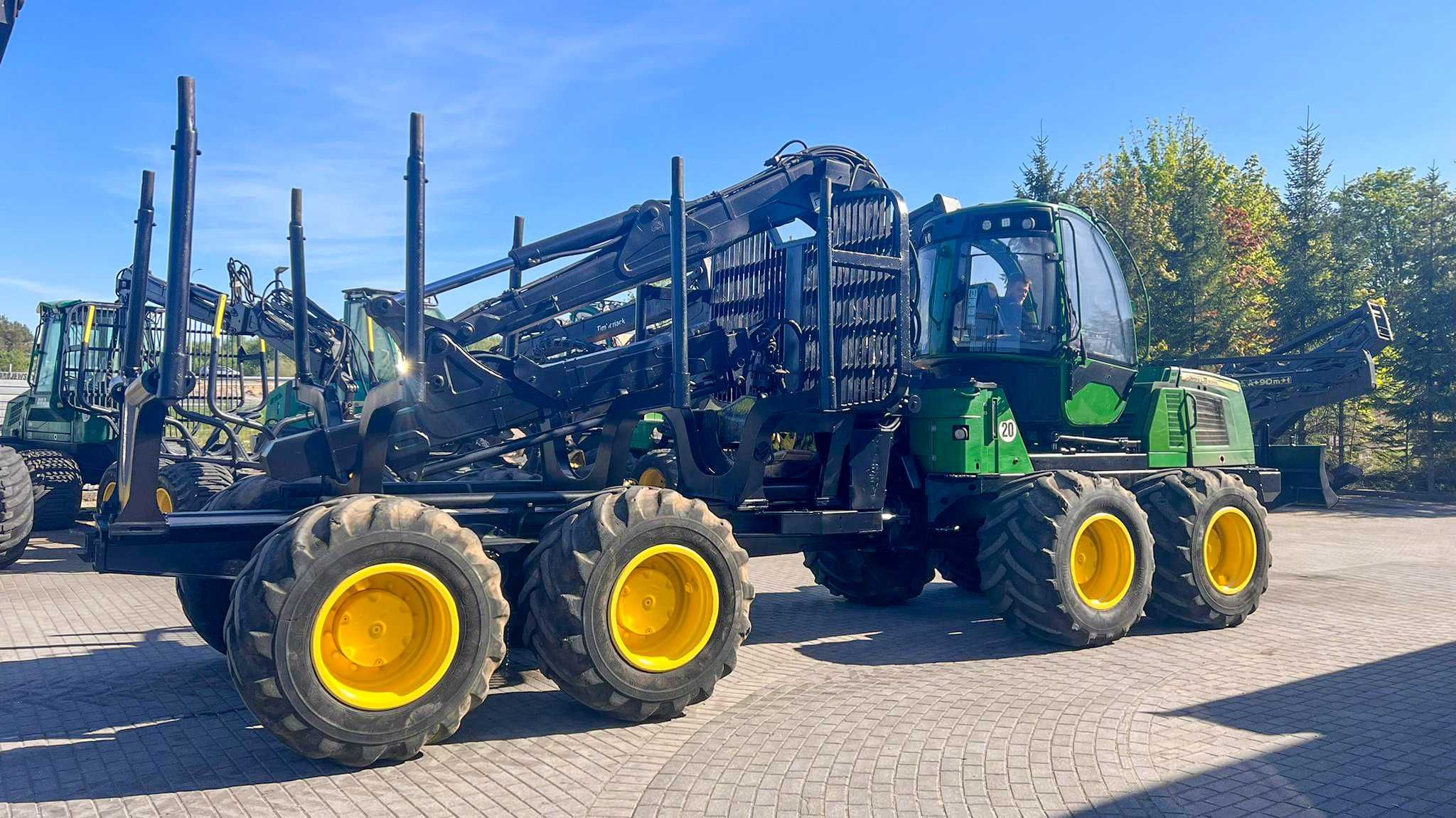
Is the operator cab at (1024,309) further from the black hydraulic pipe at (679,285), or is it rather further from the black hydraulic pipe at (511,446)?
the black hydraulic pipe at (511,446)

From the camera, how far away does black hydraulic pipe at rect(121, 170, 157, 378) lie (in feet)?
18.0

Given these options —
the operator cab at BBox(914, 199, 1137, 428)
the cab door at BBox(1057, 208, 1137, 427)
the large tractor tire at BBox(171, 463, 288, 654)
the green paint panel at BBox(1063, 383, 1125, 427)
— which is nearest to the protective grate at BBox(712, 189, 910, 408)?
the operator cab at BBox(914, 199, 1137, 428)

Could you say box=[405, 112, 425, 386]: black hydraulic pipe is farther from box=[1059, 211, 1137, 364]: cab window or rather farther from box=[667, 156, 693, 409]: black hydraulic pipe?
box=[1059, 211, 1137, 364]: cab window

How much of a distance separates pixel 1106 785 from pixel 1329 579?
8.05 meters

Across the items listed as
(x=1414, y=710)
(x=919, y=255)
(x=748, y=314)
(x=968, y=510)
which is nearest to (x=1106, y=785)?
(x=1414, y=710)

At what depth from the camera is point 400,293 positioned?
8.54m

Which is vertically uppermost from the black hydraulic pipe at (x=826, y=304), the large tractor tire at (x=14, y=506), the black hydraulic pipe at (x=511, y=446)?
the black hydraulic pipe at (x=826, y=304)

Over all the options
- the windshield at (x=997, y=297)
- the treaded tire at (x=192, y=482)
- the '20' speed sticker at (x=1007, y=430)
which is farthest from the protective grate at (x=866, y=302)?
the treaded tire at (x=192, y=482)

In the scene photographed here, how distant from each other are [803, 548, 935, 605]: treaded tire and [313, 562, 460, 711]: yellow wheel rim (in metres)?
4.90

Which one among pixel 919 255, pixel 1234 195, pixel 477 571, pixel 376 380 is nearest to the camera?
pixel 477 571

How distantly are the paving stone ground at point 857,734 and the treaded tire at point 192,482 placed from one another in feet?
6.90

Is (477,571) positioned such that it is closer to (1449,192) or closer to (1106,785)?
(1106,785)

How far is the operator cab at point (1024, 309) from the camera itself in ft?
28.4

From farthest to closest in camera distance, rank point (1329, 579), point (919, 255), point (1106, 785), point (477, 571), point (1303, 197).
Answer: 1. point (1303, 197)
2. point (1329, 579)
3. point (919, 255)
4. point (477, 571)
5. point (1106, 785)
